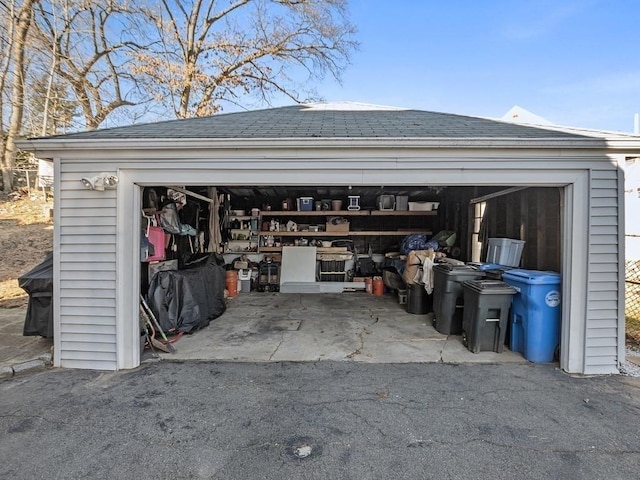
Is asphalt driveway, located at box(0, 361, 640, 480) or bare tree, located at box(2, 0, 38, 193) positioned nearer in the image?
asphalt driveway, located at box(0, 361, 640, 480)

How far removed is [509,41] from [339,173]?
8.19 meters

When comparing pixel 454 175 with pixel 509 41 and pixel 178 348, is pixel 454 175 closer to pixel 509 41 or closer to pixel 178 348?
pixel 178 348

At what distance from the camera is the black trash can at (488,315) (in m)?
3.88

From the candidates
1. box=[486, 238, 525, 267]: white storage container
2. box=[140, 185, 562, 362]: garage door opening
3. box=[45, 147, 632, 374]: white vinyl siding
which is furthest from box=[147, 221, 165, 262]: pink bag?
box=[486, 238, 525, 267]: white storage container

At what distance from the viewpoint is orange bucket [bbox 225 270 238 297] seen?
294 inches

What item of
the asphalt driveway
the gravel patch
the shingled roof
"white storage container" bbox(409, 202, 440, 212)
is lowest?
the asphalt driveway

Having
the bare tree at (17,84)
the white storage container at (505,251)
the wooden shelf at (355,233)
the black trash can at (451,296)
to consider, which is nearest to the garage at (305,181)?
the black trash can at (451,296)

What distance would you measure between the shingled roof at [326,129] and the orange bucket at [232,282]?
12.0 feet

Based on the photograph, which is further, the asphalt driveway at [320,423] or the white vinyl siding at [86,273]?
the white vinyl siding at [86,273]

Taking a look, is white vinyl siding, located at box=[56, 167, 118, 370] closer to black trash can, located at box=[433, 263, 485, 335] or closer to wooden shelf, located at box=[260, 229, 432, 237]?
black trash can, located at box=[433, 263, 485, 335]

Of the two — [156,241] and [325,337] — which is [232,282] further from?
[325,337]

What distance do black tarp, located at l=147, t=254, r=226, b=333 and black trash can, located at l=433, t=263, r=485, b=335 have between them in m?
3.56

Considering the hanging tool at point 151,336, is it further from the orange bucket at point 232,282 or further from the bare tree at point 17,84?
the bare tree at point 17,84

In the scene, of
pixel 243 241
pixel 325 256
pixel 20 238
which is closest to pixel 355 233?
pixel 325 256
